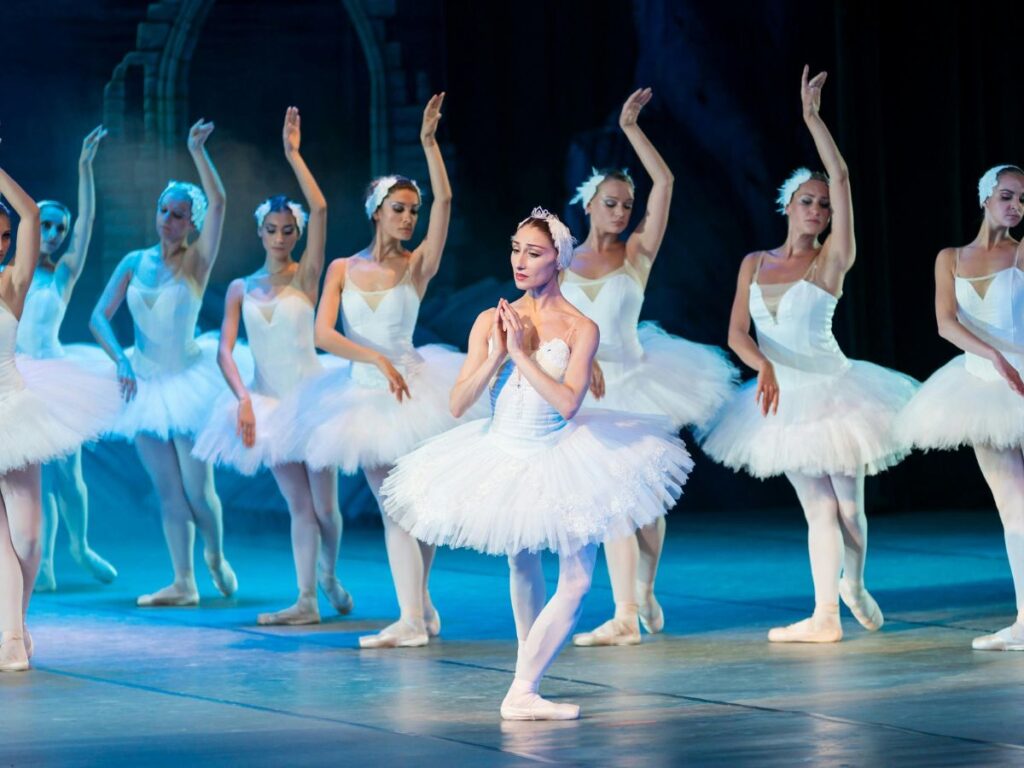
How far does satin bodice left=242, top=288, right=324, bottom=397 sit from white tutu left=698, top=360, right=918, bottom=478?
1.47 meters

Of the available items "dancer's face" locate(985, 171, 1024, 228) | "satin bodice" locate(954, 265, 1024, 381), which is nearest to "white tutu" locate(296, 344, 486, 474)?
"satin bodice" locate(954, 265, 1024, 381)

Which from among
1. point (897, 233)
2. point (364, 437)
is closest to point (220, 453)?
point (364, 437)

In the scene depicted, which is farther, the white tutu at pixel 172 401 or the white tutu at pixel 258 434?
the white tutu at pixel 172 401

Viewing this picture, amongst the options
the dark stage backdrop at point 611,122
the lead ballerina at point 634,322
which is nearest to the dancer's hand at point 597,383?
the lead ballerina at point 634,322

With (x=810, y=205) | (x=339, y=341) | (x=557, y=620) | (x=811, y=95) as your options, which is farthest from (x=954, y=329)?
(x=339, y=341)

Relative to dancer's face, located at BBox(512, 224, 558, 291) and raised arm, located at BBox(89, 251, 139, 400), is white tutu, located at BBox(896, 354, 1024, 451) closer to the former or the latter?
dancer's face, located at BBox(512, 224, 558, 291)

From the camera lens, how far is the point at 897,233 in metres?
9.99

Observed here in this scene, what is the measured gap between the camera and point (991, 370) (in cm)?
550

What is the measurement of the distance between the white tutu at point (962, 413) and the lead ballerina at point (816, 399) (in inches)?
4.4

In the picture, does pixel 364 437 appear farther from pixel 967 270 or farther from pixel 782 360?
pixel 967 270

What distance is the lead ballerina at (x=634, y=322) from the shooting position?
583cm

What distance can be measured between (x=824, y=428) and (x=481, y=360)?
1531mm

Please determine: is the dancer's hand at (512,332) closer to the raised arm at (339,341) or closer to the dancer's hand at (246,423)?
the raised arm at (339,341)

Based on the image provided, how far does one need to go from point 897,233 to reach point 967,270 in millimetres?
4570
